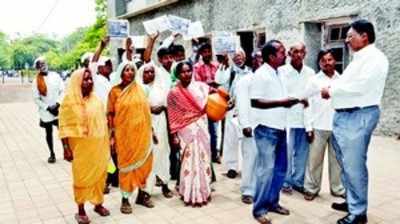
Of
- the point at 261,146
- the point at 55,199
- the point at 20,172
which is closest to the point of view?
the point at 261,146

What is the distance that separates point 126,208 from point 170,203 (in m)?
0.53

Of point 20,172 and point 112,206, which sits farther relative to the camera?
point 20,172

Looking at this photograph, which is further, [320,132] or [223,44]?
Answer: [223,44]

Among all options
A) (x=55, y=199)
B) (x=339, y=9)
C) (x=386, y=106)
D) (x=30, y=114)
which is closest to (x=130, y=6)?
(x=30, y=114)

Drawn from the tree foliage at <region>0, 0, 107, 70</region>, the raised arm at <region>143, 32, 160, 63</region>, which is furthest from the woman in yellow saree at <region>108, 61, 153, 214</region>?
the tree foliage at <region>0, 0, 107, 70</region>

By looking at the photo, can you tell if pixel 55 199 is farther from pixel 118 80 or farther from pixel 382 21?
pixel 382 21

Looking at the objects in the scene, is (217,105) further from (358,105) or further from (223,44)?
(223,44)

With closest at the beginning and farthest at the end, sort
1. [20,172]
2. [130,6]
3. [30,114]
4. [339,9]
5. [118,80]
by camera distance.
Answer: [118,80]
[20,172]
[339,9]
[30,114]
[130,6]

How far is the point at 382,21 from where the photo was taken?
26.1ft

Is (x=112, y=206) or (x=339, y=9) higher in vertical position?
(x=339, y=9)

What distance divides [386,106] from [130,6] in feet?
53.2

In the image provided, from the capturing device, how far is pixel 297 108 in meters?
4.62

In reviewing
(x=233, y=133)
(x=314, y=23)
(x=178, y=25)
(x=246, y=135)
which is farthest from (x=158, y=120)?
(x=314, y=23)

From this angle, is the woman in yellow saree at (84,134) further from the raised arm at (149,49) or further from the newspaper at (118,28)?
the newspaper at (118,28)
